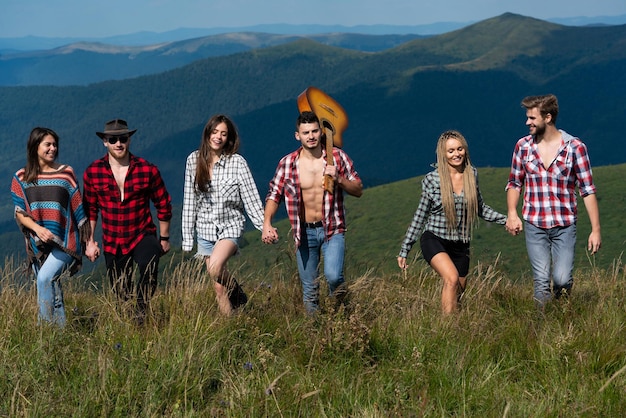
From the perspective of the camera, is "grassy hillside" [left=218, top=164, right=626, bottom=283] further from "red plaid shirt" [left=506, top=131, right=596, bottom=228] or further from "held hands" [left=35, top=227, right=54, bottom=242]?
"held hands" [left=35, top=227, right=54, bottom=242]

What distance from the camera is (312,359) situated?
15.5 feet

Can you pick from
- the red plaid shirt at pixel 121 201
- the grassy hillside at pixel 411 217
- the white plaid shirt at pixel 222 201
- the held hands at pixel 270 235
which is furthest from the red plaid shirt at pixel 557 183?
the grassy hillside at pixel 411 217

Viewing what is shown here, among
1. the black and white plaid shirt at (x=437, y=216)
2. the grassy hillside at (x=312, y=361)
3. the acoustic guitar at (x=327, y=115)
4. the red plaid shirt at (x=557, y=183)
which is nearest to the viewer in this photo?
the grassy hillside at (x=312, y=361)

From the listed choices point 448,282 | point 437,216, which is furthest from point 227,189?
point 448,282

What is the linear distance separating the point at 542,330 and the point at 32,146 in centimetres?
375

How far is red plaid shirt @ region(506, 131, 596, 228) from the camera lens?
→ 5.88 meters

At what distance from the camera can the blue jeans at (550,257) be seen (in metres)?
5.88

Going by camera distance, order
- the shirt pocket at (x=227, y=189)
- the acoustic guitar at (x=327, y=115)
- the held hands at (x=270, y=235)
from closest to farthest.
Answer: the held hands at (x=270, y=235) < the acoustic guitar at (x=327, y=115) < the shirt pocket at (x=227, y=189)

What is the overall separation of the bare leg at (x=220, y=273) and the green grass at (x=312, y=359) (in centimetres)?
11

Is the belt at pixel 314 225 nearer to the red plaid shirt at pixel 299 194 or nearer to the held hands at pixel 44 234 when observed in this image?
the red plaid shirt at pixel 299 194

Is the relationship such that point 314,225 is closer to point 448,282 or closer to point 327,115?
point 327,115

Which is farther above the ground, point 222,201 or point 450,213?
point 222,201

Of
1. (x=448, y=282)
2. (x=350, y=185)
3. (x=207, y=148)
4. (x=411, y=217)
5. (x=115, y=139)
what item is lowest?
(x=411, y=217)

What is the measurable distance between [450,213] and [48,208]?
2.91 metres
